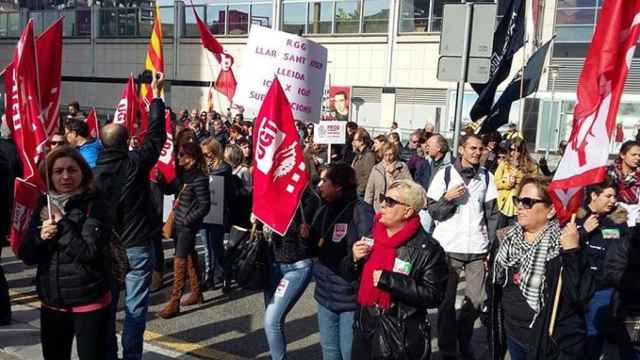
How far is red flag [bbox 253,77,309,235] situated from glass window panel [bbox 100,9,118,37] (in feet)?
113

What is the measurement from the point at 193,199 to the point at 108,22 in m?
33.3

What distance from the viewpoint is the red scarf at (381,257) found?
3.75m

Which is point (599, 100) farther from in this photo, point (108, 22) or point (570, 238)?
point (108, 22)

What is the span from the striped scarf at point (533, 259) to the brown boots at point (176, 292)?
3.66m

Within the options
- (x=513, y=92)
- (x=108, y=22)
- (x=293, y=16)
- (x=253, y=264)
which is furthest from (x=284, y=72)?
(x=108, y=22)

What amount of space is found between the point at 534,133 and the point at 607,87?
23.2 meters

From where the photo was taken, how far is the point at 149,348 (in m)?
5.65

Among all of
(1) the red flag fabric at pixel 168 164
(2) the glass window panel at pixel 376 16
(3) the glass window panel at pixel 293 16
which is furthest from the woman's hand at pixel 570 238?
(3) the glass window panel at pixel 293 16

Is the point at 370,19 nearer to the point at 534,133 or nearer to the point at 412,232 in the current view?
the point at 534,133

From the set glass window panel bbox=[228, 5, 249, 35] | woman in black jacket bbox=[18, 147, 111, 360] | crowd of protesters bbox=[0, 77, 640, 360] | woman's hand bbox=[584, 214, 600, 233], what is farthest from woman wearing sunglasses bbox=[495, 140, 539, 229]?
glass window panel bbox=[228, 5, 249, 35]

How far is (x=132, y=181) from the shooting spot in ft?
16.4

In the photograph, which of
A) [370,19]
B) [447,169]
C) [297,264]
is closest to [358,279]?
[297,264]

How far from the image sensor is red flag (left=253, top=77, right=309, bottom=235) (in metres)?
4.62

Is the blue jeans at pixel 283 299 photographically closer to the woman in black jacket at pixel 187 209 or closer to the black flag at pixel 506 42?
the woman in black jacket at pixel 187 209
